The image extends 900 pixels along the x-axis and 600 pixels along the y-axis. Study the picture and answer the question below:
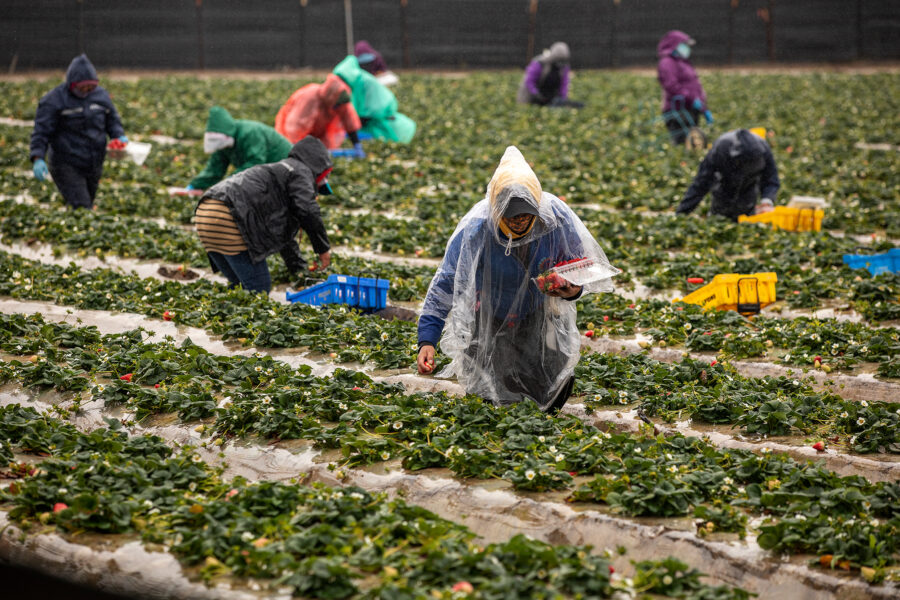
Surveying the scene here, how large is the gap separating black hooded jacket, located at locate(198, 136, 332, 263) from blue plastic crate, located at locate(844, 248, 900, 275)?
485cm

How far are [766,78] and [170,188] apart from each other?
1709 centimetres

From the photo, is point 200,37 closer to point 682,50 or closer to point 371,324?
point 682,50

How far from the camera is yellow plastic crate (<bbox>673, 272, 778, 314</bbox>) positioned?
7617mm

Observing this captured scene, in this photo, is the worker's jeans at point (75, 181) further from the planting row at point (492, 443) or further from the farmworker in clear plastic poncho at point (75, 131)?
the planting row at point (492, 443)

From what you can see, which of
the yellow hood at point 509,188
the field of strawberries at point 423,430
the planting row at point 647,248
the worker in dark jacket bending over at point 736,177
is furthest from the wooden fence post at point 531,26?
the yellow hood at point 509,188

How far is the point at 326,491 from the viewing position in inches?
175

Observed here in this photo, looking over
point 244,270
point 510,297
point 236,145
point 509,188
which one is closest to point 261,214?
point 244,270

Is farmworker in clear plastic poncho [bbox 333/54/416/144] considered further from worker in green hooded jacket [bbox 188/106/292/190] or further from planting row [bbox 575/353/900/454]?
planting row [bbox 575/353/900/454]

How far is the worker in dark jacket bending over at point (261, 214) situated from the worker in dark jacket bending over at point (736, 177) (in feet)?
15.3

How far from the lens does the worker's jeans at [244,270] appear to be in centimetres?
783

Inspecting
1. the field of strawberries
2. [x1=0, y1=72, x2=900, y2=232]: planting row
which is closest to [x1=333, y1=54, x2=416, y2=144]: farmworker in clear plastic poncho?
[x1=0, y1=72, x2=900, y2=232]: planting row

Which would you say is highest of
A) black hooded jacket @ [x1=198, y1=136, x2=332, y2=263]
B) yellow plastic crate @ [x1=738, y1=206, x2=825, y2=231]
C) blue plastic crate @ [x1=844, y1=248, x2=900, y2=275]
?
black hooded jacket @ [x1=198, y1=136, x2=332, y2=263]

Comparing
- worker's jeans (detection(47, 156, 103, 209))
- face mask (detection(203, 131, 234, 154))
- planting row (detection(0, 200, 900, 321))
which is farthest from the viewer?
worker's jeans (detection(47, 156, 103, 209))

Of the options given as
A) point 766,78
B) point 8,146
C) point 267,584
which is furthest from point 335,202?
point 766,78
